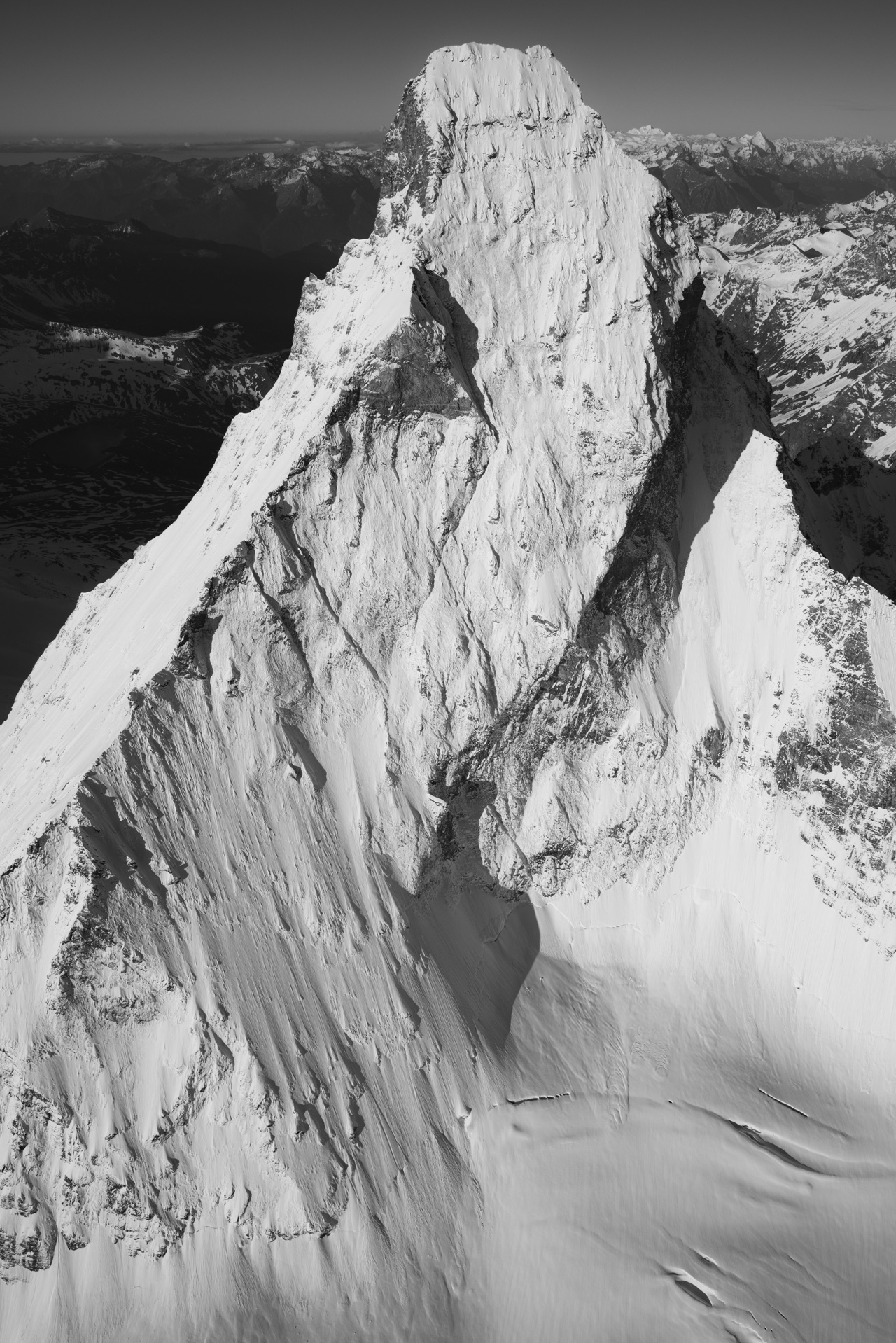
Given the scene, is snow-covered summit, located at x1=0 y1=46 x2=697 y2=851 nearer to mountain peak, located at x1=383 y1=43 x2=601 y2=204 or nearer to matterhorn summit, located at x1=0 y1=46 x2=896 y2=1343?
mountain peak, located at x1=383 y1=43 x2=601 y2=204

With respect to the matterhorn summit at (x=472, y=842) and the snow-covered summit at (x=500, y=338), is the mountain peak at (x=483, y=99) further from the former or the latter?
the matterhorn summit at (x=472, y=842)

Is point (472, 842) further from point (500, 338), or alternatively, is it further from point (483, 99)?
point (483, 99)

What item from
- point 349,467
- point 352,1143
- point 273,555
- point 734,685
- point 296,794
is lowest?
point 352,1143

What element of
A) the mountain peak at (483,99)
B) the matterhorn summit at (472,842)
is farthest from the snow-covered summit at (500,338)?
the matterhorn summit at (472,842)

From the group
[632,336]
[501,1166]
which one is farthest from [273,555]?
[501,1166]

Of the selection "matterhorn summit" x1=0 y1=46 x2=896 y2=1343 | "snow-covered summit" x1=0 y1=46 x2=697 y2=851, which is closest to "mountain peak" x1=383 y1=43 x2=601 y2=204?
"snow-covered summit" x1=0 y1=46 x2=697 y2=851

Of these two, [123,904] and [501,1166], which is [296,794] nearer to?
[123,904]

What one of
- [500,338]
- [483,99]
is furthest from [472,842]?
[483,99]

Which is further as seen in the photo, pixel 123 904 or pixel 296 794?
pixel 296 794
